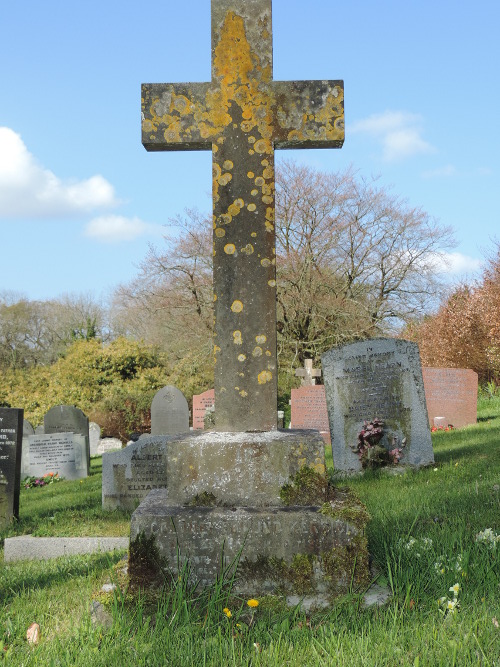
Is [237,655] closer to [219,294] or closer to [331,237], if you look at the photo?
[219,294]

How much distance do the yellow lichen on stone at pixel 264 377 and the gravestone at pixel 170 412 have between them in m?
13.1

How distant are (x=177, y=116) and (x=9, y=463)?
6.35 m

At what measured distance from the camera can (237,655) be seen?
Result: 279 cm

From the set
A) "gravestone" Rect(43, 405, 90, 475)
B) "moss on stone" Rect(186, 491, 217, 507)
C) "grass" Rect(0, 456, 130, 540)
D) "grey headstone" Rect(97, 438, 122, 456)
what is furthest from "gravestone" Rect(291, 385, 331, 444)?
"moss on stone" Rect(186, 491, 217, 507)

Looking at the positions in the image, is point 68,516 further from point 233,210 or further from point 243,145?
point 243,145

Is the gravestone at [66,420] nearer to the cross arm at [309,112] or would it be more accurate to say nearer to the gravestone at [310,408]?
the gravestone at [310,408]

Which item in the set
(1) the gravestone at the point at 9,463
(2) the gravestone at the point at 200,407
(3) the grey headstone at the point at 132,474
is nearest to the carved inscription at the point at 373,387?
(3) the grey headstone at the point at 132,474

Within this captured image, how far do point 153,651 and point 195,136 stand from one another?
2.84m

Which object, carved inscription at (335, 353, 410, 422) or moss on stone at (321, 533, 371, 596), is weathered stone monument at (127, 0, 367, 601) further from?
carved inscription at (335, 353, 410, 422)

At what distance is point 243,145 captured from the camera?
3.93 meters

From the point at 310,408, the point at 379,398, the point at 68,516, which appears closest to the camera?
the point at 68,516

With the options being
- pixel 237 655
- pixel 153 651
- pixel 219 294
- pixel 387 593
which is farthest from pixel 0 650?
pixel 219 294

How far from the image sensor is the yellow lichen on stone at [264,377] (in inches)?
151

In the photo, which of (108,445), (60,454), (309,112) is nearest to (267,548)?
(309,112)
